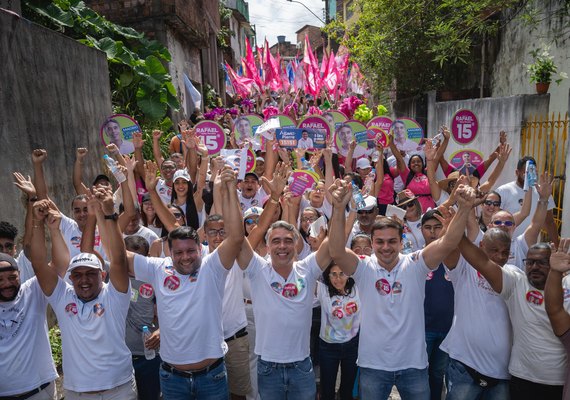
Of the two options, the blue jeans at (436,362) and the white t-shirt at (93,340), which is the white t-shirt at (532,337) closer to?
the blue jeans at (436,362)

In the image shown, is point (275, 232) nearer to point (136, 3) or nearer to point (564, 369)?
point (564, 369)

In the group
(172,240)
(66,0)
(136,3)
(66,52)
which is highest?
(136,3)

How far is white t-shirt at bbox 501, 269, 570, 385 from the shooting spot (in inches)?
120

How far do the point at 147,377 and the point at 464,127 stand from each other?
551cm

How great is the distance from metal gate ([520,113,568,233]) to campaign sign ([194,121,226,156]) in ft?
15.0

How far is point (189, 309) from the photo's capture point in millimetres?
3328

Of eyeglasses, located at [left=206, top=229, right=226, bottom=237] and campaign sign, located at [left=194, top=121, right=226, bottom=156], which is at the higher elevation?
campaign sign, located at [left=194, top=121, right=226, bottom=156]

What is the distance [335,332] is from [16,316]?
7.84ft

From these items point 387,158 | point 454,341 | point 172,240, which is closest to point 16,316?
point 172,240

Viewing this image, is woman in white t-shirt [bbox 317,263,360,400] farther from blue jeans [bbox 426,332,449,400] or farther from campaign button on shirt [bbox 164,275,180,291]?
campaign button on shirt [bbox 164,275,180,291]

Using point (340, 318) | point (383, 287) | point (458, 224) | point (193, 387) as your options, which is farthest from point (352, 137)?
point (193, 387)

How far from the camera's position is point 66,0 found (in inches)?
363

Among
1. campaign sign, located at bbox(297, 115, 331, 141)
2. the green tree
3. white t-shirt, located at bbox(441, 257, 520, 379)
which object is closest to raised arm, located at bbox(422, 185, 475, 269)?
white t-shirt, located at bbox(441, 257, 520, 379)

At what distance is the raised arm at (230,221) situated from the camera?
3260mm
